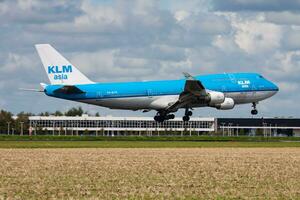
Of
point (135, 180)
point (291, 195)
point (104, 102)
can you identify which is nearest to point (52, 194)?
point (135, 180)

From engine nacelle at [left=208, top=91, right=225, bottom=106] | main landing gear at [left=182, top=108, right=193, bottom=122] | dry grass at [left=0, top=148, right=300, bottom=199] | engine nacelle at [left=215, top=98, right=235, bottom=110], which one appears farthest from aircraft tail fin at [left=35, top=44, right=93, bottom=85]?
dry grass at [left=0, top=148, right=300, bottom=199]

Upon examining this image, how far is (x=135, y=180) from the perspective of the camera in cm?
3538

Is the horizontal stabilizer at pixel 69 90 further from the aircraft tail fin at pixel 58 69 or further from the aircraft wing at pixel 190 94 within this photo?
the aircraft wing at pixel 190 94

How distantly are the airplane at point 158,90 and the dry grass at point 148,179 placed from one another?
42.3 metres

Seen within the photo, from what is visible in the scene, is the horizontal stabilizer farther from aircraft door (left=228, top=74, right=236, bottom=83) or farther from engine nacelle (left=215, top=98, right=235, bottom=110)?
aircraft door (left=228, top=74, right=236, bottom=83)

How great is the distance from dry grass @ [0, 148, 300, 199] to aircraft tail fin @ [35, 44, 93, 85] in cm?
4493

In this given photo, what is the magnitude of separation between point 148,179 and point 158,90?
59139mm

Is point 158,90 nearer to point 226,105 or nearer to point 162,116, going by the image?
point 162,116

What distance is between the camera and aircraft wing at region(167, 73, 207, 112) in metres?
90.4

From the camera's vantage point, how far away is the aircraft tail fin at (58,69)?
9394 centimetres

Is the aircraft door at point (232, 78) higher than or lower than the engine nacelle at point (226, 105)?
higher

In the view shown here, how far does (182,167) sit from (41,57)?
182 ft

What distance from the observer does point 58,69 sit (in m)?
94.6

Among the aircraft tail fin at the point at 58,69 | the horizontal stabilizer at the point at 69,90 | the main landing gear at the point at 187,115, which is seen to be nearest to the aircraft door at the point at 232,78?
the main landing gear at the point at 187,115
